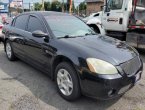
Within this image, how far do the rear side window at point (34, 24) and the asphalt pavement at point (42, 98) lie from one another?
1173mm

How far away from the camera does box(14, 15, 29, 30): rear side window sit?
6.07 metres

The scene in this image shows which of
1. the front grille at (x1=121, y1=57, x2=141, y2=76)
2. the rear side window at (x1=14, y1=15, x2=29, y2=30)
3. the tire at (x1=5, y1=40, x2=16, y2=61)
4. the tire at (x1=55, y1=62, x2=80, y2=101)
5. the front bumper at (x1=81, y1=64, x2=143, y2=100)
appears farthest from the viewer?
the tire at (x1=5, y1=40, x2=16, y2=61)

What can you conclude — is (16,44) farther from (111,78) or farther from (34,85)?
(111,78)

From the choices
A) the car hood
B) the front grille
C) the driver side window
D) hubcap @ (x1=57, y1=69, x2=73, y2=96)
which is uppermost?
the driver side window

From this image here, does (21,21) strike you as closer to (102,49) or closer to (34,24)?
(34,24)

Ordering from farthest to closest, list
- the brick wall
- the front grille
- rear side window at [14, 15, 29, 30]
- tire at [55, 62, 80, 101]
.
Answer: the brick wall, rear side window at [14, 15, 29, 30], tire at [55, 62, 80, 101], the front grille

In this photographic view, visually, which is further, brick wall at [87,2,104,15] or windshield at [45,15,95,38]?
brick wall at [87,2,104,15]

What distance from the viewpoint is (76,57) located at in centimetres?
400

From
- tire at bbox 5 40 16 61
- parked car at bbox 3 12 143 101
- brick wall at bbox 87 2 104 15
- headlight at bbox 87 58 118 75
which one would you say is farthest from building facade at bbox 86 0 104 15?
headlight at bbox 87 58 118 75

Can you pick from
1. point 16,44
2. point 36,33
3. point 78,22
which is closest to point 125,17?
point 78,22

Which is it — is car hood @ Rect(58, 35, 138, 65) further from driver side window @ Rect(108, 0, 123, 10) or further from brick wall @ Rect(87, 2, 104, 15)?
brick wall @ Rect(87, 2, 104, 15)

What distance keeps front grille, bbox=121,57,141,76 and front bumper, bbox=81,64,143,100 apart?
0.37ft

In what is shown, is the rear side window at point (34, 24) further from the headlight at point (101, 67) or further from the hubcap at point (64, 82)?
the headlight at point (101, 67)

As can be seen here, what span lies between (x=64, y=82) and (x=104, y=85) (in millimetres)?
976
